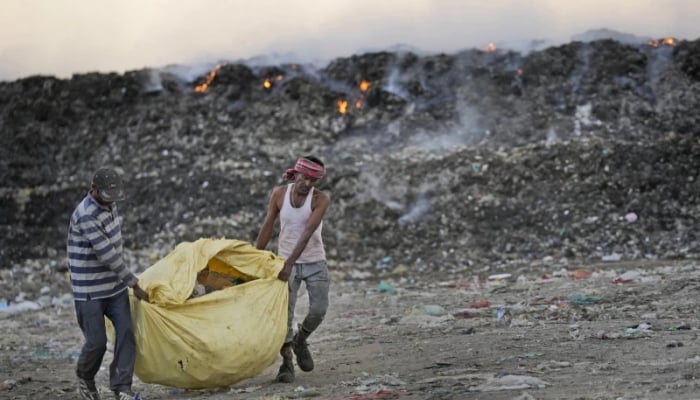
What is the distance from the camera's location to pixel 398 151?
17.8 meters

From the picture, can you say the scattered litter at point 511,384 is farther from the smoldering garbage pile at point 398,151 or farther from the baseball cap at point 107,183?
the smoldering garbage pile at point 398,151

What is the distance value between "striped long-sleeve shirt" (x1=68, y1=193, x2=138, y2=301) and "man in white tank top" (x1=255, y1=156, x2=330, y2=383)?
3.35 ft

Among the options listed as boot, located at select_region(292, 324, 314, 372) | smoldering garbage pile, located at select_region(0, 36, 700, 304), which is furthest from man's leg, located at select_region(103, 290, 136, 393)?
smoldering garbage pile, located at select_region(0, 36, 700, 304)

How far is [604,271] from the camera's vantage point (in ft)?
38.5

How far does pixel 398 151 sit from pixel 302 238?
11.7 metres

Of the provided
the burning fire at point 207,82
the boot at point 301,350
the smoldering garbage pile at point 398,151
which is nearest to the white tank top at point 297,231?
the boot at point 301,350

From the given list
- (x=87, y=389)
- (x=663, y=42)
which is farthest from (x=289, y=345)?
(x=663, y=42)


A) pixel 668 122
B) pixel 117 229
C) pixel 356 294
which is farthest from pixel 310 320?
pixel 668 122

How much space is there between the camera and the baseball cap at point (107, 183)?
5.57 meters

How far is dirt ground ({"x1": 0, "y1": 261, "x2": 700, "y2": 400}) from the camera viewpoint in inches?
213

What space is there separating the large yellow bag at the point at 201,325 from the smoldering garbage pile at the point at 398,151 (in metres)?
8.12

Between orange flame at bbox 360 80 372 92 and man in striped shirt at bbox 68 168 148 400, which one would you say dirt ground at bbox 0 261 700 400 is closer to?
man in striped shirt at bbox 68 168 148 400

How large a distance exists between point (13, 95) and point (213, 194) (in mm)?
6709

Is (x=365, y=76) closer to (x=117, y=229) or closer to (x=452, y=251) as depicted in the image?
(x=452, y=251)
